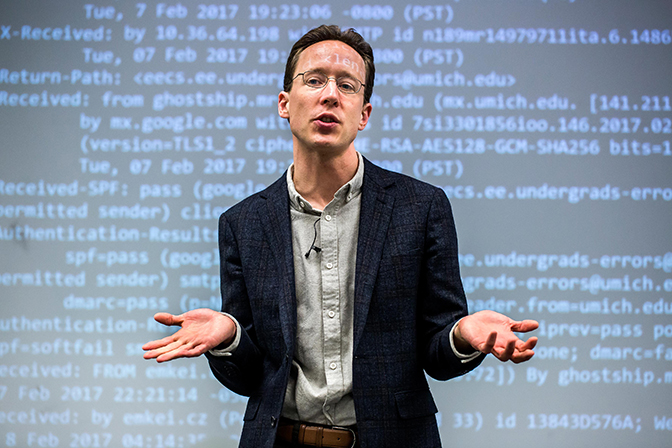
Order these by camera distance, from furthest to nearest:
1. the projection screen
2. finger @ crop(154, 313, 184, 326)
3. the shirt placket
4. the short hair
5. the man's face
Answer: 1. the projection screen
2. the short hair
3. the man's face
4. the shirt placket
5. finger @ crop(154, 313, 184, 326)

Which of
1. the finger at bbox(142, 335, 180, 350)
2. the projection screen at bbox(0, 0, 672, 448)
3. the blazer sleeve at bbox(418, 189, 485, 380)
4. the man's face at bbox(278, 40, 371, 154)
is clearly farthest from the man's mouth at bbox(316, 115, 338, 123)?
the projection screen at bbox(0, 0, 672, 448)

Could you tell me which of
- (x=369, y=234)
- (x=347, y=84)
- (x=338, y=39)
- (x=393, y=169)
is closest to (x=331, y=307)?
(x=369, y=234)

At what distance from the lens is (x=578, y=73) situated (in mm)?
2836

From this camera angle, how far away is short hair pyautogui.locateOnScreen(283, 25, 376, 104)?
5.28 ft

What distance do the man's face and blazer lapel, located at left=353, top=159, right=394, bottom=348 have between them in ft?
0.39

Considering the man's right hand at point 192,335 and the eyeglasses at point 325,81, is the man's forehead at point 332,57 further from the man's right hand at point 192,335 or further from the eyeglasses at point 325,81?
the man's right hand at point 192,335

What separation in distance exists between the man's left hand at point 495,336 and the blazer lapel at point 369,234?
0.69 ft

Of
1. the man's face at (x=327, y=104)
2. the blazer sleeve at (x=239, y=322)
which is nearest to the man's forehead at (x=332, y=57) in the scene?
the man's face at (x=327, y=104)

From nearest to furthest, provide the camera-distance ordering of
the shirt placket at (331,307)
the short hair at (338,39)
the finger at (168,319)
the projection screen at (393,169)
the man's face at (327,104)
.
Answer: the finger at (168,319), the shirt placket at (331,307), the man's face at (327,104), the short hair at (338,39), the projection screen at (393,169)

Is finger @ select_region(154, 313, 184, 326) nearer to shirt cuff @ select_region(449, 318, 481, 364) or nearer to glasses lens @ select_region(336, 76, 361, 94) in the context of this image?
shirt cuff @ select_region(449, 318, 481, 364)

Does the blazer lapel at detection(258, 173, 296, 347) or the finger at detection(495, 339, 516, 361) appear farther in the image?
the blazer lapel at detection(258, 173, 296, 347)

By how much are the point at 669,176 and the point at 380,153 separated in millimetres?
1324

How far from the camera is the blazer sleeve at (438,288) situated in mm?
1425

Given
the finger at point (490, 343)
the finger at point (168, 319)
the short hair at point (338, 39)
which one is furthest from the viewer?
the short hair at point (338, 39)
